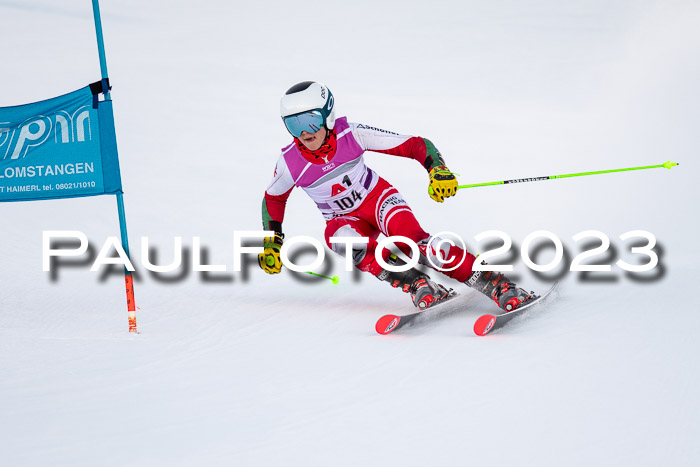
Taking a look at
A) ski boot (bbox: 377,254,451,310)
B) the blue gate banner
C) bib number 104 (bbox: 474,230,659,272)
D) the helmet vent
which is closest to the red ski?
bib number 104 (bbox: 474,230,659,272)

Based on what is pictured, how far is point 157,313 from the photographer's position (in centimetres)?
491

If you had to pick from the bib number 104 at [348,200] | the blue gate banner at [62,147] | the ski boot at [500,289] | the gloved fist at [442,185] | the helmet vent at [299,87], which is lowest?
the ski boot at [500,289]

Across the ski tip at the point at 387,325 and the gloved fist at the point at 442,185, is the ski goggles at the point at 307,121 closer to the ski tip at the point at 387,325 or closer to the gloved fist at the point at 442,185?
the gloved fist at the point at 442,185

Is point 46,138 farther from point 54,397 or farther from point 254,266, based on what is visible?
point 254,266

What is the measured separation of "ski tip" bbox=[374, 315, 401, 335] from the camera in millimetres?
4070

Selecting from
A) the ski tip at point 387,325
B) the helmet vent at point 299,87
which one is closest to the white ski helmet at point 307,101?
the helmet vent at point 299,87

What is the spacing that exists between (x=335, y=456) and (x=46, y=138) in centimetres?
267

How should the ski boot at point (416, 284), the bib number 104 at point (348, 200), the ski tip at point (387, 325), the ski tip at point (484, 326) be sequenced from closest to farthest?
the ski tip at point (484, 326)
the ski tip at point (387, 325)
the ski boot at point (416, 284)
the bib number 104 at point (348, 200)

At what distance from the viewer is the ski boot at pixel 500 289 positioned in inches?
169

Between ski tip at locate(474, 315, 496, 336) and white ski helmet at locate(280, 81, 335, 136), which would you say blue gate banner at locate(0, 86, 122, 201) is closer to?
white ski helmet at locate(280, 81, 335, 136)

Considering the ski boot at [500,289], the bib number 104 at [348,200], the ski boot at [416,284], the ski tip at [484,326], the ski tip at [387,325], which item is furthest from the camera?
the bib number 104 at [348,200]

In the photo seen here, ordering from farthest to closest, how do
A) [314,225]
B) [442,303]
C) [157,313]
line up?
1. [314,225]
2. [157,313]
3. [442,303]

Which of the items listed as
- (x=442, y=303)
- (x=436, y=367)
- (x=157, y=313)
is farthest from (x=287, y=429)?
(x=157, y=313)

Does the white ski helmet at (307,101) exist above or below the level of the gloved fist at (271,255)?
above
